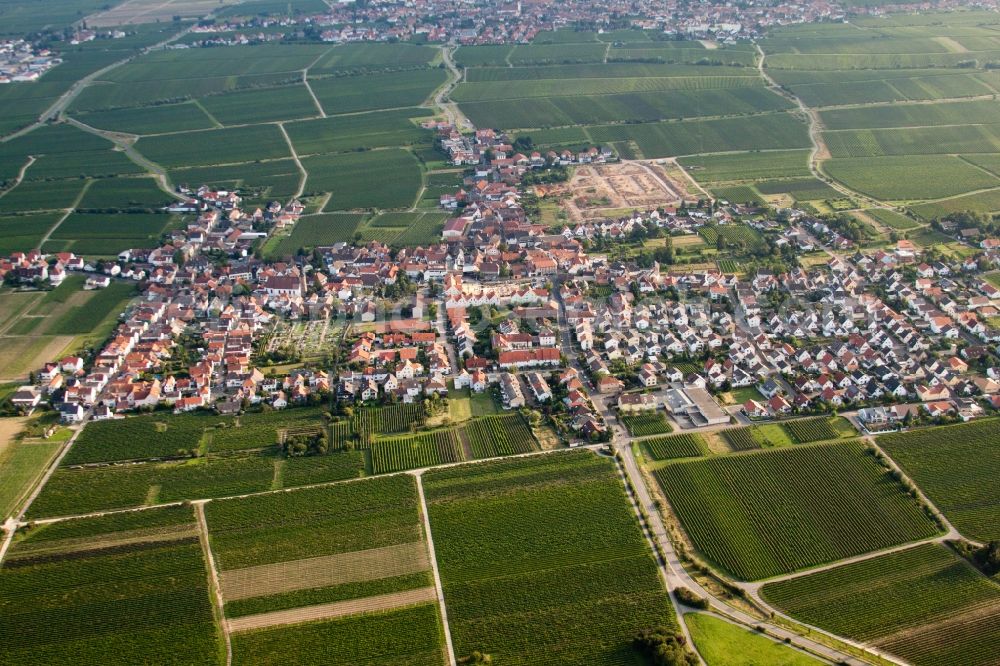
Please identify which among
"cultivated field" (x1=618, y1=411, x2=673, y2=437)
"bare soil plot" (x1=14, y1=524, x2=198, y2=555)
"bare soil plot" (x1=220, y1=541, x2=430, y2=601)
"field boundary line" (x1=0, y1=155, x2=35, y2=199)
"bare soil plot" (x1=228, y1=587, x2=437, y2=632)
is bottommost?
"bare soil plot" (x1=228, y1=587, x2=437, y2=632)

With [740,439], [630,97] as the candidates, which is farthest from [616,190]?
[740,439]

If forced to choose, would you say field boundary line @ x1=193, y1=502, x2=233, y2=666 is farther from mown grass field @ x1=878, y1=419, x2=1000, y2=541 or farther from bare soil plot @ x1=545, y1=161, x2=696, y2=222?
bare soil plot @ x1=545, y1=161, x2=696, y2=222

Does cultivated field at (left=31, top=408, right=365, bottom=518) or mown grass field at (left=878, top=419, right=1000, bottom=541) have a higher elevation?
cultivated field at (left=31, top=408, right=365, bottom=518)

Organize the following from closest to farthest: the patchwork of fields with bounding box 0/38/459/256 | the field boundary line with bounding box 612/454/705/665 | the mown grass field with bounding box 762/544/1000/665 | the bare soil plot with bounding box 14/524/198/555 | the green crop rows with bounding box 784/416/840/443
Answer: the mown grass field with bounding box 762/544/1000/665 < the field boundary line with bounding box 612/454/705/665 < the bare soil plot with bounding box 14/524/198/555 < the green crop rows with bounding box 784/416/840/443 < the patchwork of fields with bounding box 0/38/459/256

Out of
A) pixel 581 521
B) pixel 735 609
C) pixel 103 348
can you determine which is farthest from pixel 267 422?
pixel 735 609

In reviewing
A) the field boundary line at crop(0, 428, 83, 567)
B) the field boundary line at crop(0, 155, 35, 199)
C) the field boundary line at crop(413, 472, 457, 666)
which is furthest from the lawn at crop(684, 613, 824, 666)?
the field boundary line at crop(0, 155, 35, 199)

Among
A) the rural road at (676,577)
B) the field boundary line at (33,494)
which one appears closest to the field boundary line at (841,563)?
the rural road at (676,577)

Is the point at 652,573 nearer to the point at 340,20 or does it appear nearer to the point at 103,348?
the point at 103,348

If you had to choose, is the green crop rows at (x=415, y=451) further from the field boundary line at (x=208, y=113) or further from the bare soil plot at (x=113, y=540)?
the field boundary line at (x=208, y=113)
